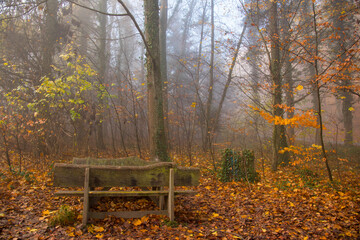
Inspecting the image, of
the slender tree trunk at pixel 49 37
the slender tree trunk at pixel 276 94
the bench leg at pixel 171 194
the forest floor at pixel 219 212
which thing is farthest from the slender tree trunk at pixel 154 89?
the slender tree trunk at pixel 49 37

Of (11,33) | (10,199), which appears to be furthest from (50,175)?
(11,33)

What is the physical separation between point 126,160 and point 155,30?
154 inches

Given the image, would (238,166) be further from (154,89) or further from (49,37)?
(49,37)

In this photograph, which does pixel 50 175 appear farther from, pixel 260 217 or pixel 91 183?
pixel 260 217

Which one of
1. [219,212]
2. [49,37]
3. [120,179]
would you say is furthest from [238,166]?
[49,37]

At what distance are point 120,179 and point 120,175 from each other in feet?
0.21

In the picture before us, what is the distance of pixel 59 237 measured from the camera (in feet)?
11.2

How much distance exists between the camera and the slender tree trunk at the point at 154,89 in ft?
22.2

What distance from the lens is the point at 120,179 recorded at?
390 cm

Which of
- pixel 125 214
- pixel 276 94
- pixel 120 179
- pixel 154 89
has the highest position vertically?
pixel 276 94

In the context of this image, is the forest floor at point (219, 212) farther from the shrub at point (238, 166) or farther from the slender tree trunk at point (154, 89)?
the slender tree trunk at point (154, 89)

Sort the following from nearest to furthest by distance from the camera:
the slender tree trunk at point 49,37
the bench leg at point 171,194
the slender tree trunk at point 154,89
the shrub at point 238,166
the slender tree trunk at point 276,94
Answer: the bench leg at point 171,194, the slender tree trunk at point 154,89, the shrub at point 238,166, the slender tree trunk at point 276,94, the slender tree trunk at point 49,37

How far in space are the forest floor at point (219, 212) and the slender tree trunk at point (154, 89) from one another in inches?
64.0

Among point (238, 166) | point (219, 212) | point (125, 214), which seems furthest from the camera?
point (238, 166)
